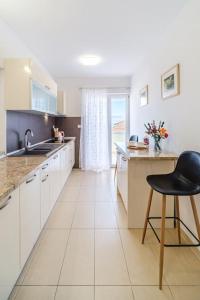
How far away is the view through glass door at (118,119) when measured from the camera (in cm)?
600

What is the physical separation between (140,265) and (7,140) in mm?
2037

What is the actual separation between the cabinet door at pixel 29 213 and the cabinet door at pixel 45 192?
152mm

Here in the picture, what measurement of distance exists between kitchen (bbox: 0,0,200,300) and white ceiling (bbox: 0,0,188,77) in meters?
0.01

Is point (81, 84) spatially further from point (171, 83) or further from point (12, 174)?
point (12, 174)

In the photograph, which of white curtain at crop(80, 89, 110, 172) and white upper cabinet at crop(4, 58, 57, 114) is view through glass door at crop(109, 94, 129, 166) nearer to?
white curtain at crop(80, 89, 110, 172)

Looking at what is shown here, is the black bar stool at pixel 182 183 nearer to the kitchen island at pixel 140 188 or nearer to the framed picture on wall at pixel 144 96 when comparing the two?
the kitchen island at pixel 140 188

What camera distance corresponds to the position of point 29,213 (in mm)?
1779

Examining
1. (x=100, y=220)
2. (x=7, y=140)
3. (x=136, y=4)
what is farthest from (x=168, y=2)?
(x=100, y=220)

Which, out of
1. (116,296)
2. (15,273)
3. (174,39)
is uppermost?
(174,39)

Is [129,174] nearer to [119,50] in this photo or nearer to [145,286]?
[145,286]

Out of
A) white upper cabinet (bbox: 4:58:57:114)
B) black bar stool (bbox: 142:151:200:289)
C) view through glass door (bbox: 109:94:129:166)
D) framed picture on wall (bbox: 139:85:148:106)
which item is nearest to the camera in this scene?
black bar stool (bbox: 142:151:200:289)

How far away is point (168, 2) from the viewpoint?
230 cm

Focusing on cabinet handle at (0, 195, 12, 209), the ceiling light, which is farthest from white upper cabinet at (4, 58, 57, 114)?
cabinet handle at (0, 195, 12, 209)

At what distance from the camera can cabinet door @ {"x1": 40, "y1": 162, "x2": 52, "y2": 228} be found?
2.23 m
